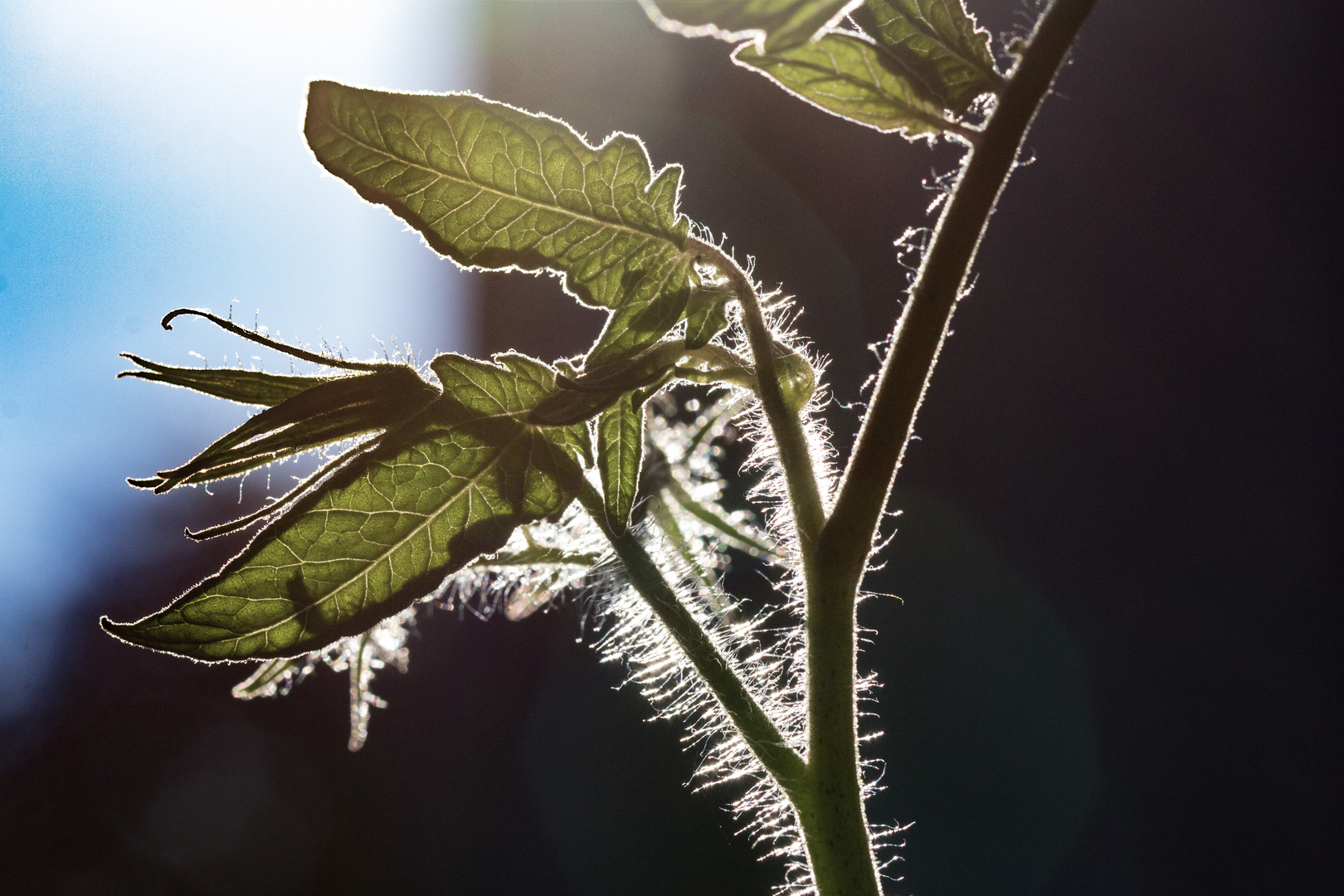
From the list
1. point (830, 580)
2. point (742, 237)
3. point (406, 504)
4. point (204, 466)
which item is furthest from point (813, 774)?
point (742, 237)

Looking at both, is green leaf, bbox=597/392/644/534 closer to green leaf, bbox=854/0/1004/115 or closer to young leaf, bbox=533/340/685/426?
young leaf, bbox=533/340/685/426

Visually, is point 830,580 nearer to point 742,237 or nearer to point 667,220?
point 667,220

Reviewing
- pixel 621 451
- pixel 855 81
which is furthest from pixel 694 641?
pixel 855 81

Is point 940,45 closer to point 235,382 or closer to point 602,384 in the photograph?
point 602,384

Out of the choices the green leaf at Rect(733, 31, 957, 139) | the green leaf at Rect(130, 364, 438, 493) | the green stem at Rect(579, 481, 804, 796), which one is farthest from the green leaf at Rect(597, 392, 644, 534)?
the green leaf at Rect(733, 31, 957, 139)

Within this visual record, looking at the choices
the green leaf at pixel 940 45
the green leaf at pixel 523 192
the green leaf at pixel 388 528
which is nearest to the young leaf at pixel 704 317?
the green leaf at pixel 523 192

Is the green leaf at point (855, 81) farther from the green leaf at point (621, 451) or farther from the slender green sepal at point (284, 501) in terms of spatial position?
the slender green sepal at point (284, 501)
